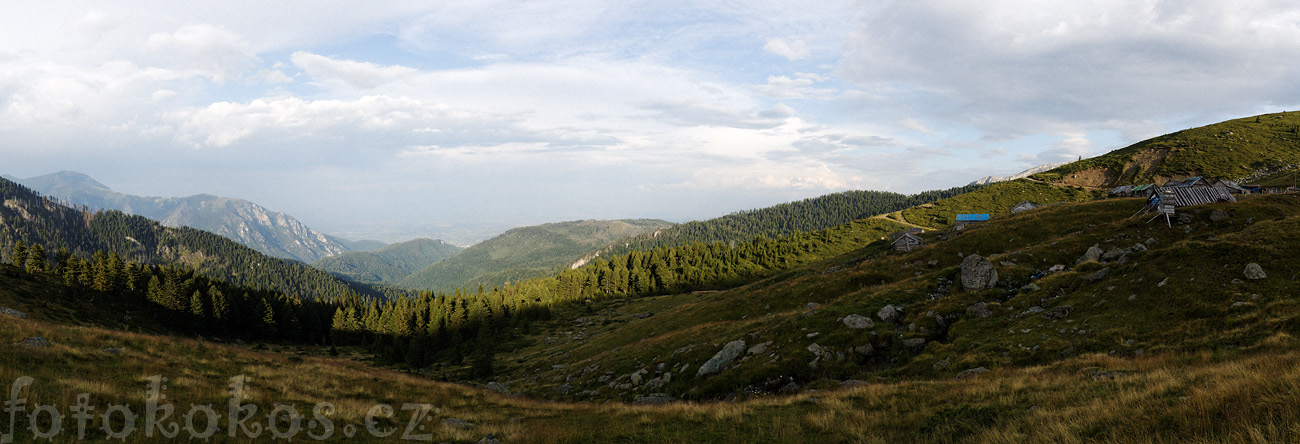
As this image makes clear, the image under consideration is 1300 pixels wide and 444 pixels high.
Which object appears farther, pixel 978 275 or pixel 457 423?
pixel 978 275

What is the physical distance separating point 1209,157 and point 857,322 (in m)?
231

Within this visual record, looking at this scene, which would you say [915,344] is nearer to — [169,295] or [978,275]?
[978,275]

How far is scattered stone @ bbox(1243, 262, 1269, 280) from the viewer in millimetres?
18344

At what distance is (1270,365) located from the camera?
9.75 metres

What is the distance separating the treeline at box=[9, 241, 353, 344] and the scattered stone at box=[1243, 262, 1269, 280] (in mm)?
136857

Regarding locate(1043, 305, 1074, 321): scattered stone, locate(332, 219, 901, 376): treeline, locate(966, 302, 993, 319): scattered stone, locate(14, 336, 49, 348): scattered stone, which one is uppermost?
locate(14, 336, 49, 348): scattered stone

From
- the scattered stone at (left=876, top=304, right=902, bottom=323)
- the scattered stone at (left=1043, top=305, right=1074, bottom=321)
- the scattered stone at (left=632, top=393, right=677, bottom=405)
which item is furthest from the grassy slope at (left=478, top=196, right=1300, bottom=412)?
the scattered stone at (left=632, top=393, right=677, bottom=405)

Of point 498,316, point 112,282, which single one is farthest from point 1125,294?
point 112,282

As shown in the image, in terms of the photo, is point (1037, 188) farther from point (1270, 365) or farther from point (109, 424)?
point (109, 424)

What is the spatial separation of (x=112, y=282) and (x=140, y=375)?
4613 inches

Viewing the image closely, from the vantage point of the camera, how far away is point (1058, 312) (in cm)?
2139

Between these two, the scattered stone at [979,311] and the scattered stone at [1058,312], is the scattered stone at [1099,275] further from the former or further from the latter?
the scattered stone at [979,311]

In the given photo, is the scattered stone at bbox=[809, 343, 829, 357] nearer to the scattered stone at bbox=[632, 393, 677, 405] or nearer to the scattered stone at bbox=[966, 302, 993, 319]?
the scattered stone at bbox=[632, 393, 677, 405]

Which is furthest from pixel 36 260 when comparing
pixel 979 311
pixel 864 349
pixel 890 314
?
pixel 979 311
